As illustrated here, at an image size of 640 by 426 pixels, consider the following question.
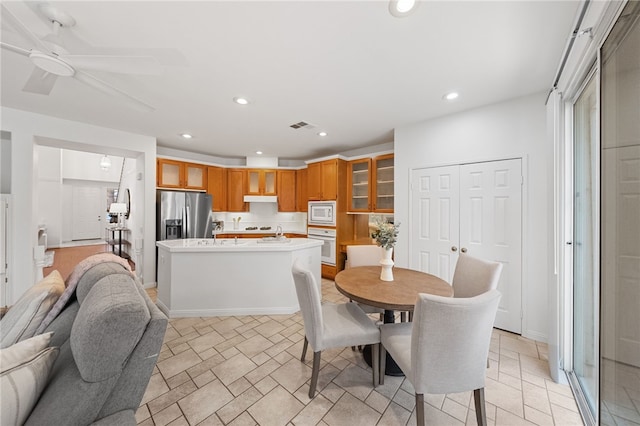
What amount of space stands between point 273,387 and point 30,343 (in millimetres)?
1374

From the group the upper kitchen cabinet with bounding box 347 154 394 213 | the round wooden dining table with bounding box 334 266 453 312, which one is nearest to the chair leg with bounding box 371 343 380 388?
the round wooden dining table with bounding box 334 266 453 312

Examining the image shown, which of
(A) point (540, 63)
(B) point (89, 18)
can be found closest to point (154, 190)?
(B) point (89, 18)

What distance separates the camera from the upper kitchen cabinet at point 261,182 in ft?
17.4

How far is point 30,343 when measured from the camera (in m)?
0.89

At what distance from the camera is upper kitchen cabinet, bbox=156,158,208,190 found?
429 centimetres

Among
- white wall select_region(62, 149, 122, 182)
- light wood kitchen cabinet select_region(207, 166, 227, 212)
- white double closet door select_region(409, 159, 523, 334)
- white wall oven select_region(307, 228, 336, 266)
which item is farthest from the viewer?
white wall select_region(62, 149, 122, 182)

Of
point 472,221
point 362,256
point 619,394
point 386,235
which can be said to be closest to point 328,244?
point 362,256

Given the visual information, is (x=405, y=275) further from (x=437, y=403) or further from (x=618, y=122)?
(x=618, y=122)

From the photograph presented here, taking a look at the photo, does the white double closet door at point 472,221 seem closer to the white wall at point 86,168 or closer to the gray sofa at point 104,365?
the gray sofa at point 104,365

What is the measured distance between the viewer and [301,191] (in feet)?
17.5

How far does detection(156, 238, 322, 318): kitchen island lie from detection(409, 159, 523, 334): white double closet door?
1684 millimetres

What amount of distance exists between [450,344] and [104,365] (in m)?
1.51

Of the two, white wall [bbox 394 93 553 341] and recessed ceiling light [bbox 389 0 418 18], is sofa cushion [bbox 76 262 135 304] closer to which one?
recessed ceiling light [bbox 389 0 418 18]

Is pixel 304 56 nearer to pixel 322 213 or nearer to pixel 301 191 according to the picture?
pixel 322 213
